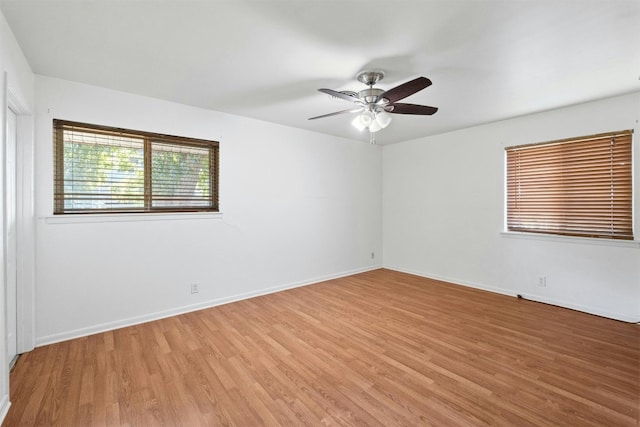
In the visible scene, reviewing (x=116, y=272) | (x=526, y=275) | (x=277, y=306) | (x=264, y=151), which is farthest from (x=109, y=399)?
(x=526, y=275)

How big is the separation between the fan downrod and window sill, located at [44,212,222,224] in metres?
2.30

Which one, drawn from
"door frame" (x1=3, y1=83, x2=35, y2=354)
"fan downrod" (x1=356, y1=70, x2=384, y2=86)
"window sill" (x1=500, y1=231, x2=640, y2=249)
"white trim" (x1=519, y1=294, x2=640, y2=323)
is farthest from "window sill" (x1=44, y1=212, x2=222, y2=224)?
"white trim" (x1=519, y1=294, x2=640, y2=323)

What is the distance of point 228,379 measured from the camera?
6.81 feet

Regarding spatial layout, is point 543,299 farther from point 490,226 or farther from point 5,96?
point 5,96

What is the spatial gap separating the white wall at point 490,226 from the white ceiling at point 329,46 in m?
0.66

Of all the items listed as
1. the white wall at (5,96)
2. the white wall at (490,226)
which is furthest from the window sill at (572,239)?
the white wall at (5,96)

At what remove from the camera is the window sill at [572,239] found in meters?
3.06

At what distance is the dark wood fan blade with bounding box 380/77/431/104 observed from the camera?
1.96 metres

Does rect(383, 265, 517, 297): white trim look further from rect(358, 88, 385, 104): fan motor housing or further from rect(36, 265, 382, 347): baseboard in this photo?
rect(358, 88, 385, 104): fan motor housing

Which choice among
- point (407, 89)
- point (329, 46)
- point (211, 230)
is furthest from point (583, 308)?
point (211, 230)

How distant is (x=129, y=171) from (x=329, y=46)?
2.43 metres

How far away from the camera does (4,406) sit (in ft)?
5.64

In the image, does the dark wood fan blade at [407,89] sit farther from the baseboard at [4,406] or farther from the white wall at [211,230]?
the baseboard at [4,406]

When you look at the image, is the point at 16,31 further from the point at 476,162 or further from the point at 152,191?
the point at 476,162
